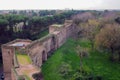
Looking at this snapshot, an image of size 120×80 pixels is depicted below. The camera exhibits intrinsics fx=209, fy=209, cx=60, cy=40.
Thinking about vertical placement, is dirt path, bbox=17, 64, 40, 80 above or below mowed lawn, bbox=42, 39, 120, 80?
above

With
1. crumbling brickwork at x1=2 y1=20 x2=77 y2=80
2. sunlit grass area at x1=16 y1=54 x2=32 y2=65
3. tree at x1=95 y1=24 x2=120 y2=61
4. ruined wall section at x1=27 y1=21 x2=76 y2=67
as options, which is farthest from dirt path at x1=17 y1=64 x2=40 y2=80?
tree at x1=95 y1=24 x2=120 y2=61

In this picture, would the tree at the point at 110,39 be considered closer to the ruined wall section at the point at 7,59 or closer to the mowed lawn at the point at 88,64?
the mowed lawn at the point at 88,64

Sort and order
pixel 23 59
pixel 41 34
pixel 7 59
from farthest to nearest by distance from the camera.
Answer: pixel 41 34, pixel 7 59, pixel 23 59

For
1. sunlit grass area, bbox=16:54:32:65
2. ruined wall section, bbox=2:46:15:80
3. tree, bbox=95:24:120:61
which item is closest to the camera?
sunlit grass area, bbox=16:54:32:65

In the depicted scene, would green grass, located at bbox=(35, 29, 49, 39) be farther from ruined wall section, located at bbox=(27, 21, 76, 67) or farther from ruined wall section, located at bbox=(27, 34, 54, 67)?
ruined wall section, located at bbox=(27, 34, 54, 67)

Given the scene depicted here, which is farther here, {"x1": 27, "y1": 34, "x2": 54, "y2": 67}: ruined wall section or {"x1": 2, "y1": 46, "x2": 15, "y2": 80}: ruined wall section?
{"x1": 2, "y1": 46, "x2": 15, "y2": 80}: ruined wall section

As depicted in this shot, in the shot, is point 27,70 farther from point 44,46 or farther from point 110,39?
point 110,39

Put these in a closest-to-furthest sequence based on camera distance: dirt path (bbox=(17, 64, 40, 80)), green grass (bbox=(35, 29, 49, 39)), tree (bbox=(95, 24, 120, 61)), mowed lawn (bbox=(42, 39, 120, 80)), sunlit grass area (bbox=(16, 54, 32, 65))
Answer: dirt path (bbox=(17, 64, 40, 80)) → sunlit grass area (bbox=(16, 54, 32, 65)) → mowed lawn (bbox=(42, 39, 120, 80)) → tree (bbox=(95, 24, 120, 61)) → green grass (bbox=(35, 29, 49, 39))

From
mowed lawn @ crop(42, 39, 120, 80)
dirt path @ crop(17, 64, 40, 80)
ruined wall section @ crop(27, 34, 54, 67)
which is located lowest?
mowed lawn @ crop(42, 39, 120, 80)

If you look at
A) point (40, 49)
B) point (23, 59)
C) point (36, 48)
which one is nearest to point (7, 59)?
point (36, 48)

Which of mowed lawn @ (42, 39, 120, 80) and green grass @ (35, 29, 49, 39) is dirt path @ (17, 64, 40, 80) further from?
green grass @ (35, 29, 49, 39)

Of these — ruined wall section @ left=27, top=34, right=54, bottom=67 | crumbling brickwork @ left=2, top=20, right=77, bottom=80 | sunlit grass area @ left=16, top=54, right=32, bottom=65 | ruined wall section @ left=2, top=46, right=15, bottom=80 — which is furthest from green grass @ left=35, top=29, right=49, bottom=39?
sunlit grass area @ left=16, top=54, right=32, bottom=65
